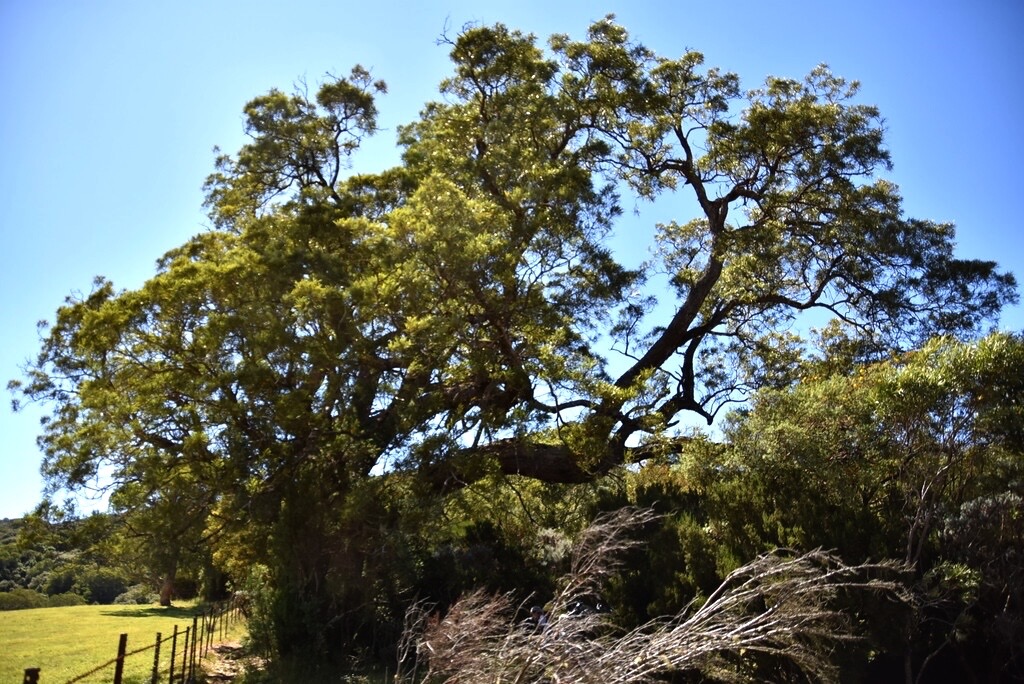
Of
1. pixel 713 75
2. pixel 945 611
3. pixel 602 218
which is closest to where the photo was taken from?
pixel 945 611

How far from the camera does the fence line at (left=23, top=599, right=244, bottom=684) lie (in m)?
9.28

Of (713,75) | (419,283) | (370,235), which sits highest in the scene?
(713,75)

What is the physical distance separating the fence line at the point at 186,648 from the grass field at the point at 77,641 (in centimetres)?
29

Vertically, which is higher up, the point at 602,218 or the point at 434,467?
the point at 602,218

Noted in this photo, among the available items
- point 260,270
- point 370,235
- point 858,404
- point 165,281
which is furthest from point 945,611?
point 165,281

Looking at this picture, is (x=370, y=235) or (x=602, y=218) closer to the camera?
(x=370, y=235)

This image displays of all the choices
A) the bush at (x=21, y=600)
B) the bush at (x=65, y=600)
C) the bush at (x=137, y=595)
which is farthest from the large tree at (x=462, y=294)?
the bush at (x=137, y=595)

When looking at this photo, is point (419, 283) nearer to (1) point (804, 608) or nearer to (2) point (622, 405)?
(2) point (622, 405)

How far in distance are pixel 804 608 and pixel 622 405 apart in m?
7.36

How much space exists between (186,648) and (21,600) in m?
25.8

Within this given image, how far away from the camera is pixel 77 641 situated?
17984mm

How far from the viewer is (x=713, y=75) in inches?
726

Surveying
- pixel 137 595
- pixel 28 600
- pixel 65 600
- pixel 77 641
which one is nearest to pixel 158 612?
pixel 28 600

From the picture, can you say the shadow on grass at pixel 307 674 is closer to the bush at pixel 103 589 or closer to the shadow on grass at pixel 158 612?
the shadow on grass at pixel 158 612
